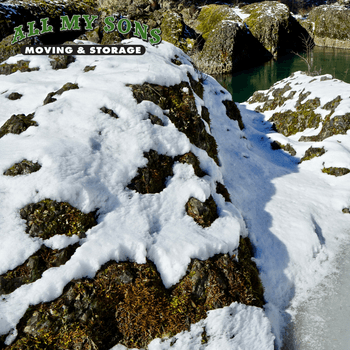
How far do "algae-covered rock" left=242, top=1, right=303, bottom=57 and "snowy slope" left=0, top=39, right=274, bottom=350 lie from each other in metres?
63.4

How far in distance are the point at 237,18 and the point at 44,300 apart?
234 ft

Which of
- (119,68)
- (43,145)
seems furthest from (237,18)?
(43,145)

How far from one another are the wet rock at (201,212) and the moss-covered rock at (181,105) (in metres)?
3.06

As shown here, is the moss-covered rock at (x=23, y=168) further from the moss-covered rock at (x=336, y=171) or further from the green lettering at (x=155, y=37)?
the moss-covered rock at (x=336, y=171)

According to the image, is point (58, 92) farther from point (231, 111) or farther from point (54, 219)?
point (231, 111)

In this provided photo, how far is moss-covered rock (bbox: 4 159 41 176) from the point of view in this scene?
22.0 feet

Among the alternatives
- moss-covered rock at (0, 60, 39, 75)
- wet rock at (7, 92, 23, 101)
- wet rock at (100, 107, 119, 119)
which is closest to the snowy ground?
wet rock at (100, 107, 119, 119)

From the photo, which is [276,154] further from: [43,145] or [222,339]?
[43,145]

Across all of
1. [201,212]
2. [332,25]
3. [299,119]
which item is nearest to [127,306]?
[201,212]

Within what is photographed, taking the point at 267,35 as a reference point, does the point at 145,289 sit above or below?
below

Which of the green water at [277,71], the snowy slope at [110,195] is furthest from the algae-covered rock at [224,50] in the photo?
the snowy slope at [110,195]

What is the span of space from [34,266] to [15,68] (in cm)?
1102

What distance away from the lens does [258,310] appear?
22.1ft

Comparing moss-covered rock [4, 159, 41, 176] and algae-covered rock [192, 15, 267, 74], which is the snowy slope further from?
algae-covered rock [192, 15, 267, 74]
